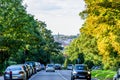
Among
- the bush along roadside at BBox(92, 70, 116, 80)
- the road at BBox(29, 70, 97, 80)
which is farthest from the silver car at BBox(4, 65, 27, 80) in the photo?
the road at BBox(29, 70, 97, 80)

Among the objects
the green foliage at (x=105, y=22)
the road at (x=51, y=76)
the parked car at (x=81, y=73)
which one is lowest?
the road at (x=51, y=76)

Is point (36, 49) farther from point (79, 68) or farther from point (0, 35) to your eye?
point (79, 68)

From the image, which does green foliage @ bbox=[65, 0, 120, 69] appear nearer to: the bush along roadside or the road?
the bush along roadside

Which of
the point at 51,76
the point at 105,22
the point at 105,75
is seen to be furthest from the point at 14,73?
the point at 51,76

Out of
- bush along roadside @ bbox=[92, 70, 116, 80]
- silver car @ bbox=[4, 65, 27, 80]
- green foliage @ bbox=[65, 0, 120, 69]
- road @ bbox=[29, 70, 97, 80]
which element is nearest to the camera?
green foliage @ bbox=[65, 0, 120, 69]

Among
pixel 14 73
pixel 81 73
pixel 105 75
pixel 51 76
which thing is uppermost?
pixel 14 73

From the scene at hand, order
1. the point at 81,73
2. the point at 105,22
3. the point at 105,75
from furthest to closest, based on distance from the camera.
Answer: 1. the point at 105,75
2. the point at 81,73
3. the point at 105,22

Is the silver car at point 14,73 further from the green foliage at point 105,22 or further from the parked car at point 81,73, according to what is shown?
the green foliage at point 105,22

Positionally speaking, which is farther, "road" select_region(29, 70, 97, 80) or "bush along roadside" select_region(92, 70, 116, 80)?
"road" select_region(29, 70, 97, 80)

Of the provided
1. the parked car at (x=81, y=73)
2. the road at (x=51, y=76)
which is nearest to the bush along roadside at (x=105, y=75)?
the parked car at (x=81, y=73)

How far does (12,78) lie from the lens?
45000 mm

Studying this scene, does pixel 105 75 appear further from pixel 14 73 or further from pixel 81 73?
pixel 14 73

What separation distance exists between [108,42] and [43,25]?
409 feet

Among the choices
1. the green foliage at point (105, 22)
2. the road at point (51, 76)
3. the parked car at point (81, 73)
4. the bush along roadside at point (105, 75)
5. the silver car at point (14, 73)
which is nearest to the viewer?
the green foliage at point (105, 22)
